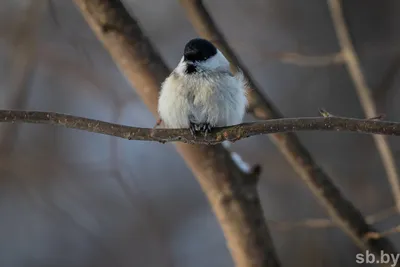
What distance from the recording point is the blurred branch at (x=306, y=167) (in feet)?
4.29

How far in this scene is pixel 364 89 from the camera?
53.9 inches

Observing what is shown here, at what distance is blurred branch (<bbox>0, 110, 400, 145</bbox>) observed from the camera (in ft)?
2.84

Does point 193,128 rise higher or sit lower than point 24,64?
lower

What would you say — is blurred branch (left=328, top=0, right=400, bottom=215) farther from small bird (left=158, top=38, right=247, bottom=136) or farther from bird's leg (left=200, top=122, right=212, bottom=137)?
bird's leg (left=200, top=122, right=212, bottom=137)

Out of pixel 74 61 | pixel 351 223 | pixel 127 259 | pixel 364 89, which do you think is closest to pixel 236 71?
pixel 364 89

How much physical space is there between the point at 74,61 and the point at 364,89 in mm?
1600

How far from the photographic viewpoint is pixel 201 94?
104cm

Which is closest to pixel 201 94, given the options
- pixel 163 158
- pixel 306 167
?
pixel 306 167

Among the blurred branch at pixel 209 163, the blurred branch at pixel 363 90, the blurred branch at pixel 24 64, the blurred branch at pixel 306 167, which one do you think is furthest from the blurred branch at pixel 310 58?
the blurred branch at pixel 24 64

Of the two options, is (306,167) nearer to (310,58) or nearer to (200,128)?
(310,58)

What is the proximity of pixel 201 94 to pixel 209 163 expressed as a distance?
0.26 meters

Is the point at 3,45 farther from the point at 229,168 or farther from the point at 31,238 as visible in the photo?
the point at 229,168

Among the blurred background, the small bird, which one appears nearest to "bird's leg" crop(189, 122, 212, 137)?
the small bird

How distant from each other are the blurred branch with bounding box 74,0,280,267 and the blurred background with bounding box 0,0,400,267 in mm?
1160
